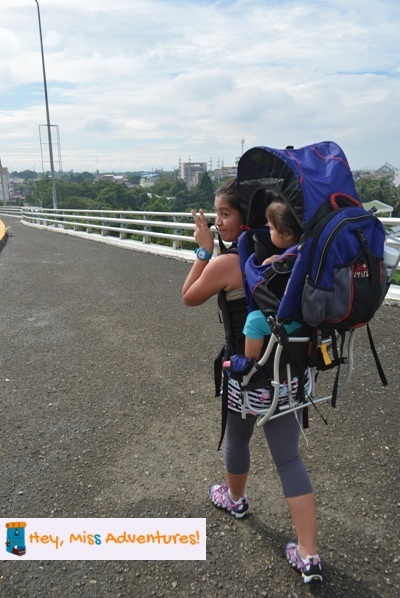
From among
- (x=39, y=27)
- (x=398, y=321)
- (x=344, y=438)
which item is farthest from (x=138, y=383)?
(x=39, y=27)

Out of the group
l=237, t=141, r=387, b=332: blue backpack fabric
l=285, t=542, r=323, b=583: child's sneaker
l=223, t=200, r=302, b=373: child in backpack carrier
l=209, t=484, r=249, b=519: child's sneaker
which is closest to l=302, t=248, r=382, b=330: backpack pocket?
l=237, t=141, r=387, b=332: blue backpack fabric

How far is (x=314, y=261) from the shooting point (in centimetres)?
173

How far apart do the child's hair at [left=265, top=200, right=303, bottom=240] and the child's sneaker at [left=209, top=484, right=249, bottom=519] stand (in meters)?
1.58

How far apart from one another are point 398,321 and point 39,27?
86.7ft

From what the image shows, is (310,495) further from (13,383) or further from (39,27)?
(39,27)

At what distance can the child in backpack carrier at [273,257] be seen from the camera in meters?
1.85

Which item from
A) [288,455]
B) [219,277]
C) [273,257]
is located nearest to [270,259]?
[273,257]

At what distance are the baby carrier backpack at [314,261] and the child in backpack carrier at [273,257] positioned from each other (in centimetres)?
3

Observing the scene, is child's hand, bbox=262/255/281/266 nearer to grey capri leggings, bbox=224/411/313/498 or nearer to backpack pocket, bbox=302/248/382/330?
backpack pocket, bbox=302/248/382/330

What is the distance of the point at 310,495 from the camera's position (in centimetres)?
211

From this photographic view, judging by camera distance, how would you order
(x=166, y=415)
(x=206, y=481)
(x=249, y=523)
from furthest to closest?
(x=166, y=415)
(x=206, y=481)
(x=249, y=523)

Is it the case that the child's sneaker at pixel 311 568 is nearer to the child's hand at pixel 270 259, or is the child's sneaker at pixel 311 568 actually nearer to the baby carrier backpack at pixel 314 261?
the baby carrier backpack at pixel 314 261

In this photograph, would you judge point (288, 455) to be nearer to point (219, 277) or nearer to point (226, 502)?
point (226, 502)

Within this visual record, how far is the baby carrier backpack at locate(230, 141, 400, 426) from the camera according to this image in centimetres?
172
